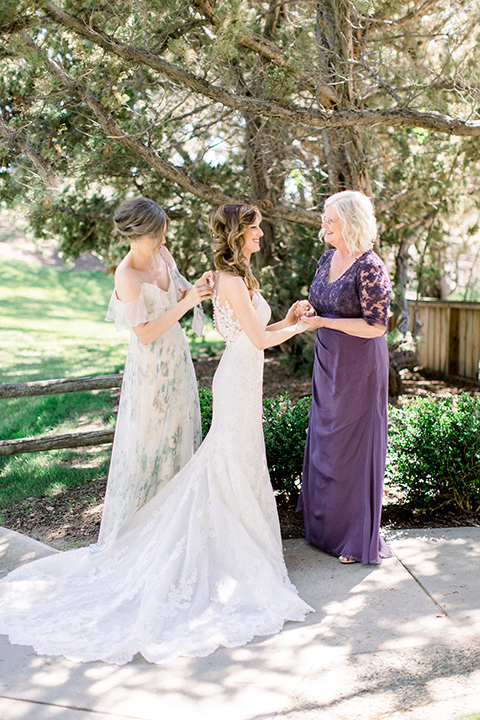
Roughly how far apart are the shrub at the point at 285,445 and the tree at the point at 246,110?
2.29 metres

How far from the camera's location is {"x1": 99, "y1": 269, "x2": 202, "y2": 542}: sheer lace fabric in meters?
4.26

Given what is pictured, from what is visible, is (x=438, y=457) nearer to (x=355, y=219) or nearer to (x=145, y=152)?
(x=355, y=219)

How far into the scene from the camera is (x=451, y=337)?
11242mm

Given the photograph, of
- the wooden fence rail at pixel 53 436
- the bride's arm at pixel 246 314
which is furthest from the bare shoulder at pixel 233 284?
the wooden fence rail at pixel 53 436

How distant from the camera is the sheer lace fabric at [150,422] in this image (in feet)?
14.0

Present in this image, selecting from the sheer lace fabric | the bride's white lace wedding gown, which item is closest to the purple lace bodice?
the bride's white lace wedding gown

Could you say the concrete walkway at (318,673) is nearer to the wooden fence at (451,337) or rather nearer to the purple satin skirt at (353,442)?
the purple satin skirt at (353,442)

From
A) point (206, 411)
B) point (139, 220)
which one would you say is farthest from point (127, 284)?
point (206, 411)

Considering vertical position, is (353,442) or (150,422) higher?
(150,422)

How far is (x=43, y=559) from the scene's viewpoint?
415 cm

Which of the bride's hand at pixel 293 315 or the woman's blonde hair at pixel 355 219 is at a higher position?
the woman's blonde hair at pixel 355 219

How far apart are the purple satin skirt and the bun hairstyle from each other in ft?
2.89

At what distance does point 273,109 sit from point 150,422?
8.31ft

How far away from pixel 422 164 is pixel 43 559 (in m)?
6.78
